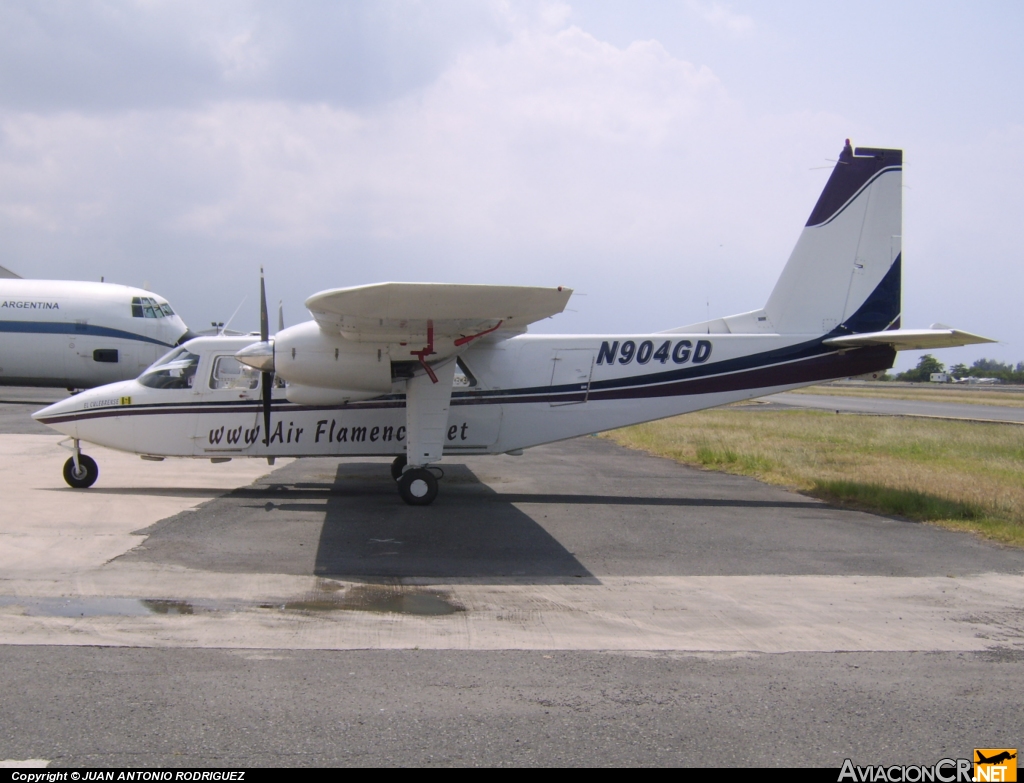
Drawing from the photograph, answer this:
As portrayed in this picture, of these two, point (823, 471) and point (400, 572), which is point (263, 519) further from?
point (823, 471)

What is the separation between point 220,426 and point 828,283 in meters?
10.3

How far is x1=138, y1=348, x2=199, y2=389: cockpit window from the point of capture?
1309 cm

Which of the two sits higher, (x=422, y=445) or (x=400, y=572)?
(x=422, y=445)

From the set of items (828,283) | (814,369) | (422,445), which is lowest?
(422,445)

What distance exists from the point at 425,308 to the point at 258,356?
3.46 m

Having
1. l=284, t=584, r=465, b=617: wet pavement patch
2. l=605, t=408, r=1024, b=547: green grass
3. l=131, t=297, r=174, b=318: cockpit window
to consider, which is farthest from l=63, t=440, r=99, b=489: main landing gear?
l=131, t=297, r=174, b=318: cockpit window

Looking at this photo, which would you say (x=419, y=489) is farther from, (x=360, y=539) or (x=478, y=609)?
(x=478, y=609)

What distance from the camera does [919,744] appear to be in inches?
174

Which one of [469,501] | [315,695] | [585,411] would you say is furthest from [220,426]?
[315,695]

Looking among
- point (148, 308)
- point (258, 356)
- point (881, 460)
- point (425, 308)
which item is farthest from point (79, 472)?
point (881, 460)

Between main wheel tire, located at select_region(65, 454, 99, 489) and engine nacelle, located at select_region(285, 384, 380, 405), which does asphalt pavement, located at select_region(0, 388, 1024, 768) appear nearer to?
main wheel tire, located at select_region(65, 454, 99, 489)

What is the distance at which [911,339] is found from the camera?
12852 millimetres

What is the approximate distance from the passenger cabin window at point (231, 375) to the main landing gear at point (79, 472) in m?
2.23

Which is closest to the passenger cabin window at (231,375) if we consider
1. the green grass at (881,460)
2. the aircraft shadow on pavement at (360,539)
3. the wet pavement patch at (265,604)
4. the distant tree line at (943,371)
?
the aircraft shadow on pavement at (360,539)
